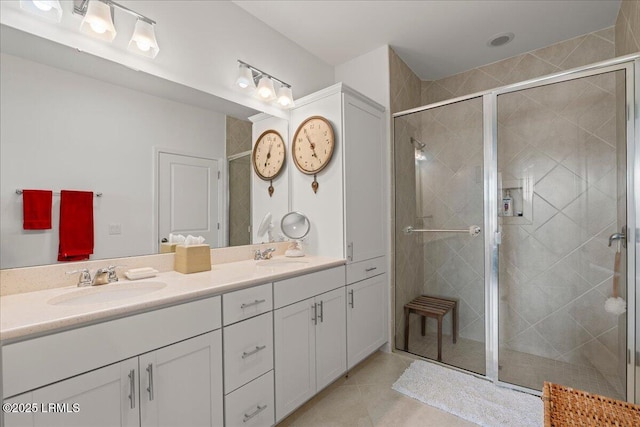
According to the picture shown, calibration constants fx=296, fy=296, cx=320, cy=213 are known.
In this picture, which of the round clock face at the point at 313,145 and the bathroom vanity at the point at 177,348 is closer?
the bathroom vanity at the point at 177,348

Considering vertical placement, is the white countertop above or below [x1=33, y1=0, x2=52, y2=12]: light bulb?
below

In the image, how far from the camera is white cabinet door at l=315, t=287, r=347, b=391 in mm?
1830

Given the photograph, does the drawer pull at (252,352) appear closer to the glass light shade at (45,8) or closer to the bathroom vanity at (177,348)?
the bathroom vanity at (177,348)

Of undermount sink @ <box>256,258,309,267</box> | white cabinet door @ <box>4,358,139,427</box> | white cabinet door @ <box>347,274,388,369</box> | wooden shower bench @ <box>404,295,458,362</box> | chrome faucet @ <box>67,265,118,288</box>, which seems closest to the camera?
white cabinet door @ <box>4,358,139,427</box>

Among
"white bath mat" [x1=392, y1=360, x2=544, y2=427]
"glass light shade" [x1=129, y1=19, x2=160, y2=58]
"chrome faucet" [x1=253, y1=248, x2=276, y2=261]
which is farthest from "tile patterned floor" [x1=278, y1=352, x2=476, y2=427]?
"glass light shade" [x1=129, y1=19, x2=160, y2=58]

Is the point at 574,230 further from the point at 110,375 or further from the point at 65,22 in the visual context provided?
the point at 65,22

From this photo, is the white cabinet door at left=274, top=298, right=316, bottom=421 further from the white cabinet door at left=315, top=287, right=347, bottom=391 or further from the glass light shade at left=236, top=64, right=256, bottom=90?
the glass light shade at left=236, top=64, right=256, bottom=90

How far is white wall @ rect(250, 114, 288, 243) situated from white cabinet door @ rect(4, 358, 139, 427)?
1228 mm

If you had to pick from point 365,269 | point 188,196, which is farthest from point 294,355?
point 188,196

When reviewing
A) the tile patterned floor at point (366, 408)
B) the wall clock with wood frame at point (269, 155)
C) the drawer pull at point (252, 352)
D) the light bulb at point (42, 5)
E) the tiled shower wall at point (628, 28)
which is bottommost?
the tile patterned floor at point (366, 408)

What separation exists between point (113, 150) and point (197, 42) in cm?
88

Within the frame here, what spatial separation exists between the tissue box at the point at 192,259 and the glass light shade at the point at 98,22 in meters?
1.10

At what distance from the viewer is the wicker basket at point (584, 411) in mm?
1051

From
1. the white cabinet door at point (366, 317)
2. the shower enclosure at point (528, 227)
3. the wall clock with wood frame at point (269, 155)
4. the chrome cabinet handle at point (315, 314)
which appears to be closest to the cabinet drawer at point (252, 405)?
the chrome cabinet handle at point (315, 314)
